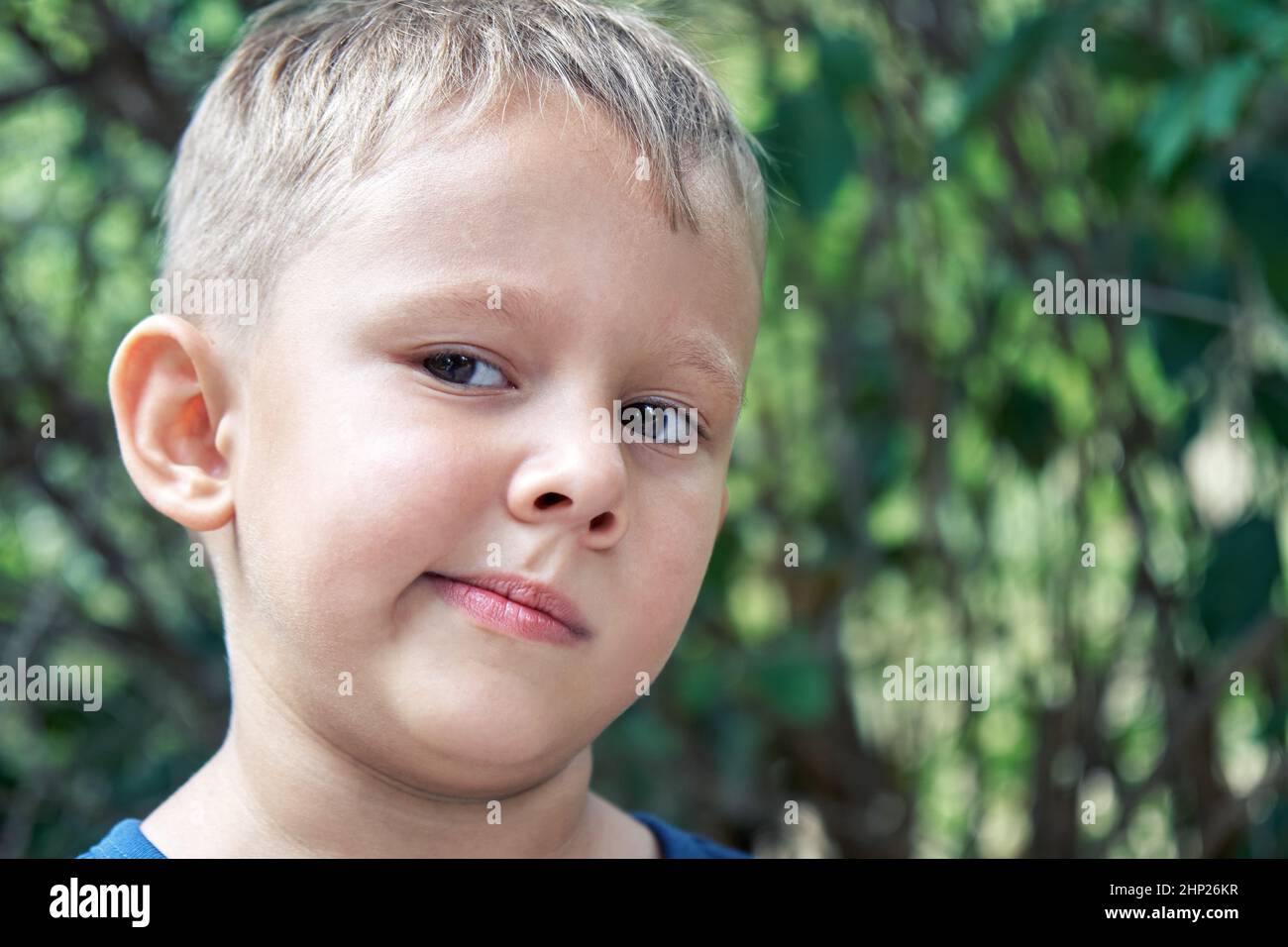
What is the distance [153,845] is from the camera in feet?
2.79

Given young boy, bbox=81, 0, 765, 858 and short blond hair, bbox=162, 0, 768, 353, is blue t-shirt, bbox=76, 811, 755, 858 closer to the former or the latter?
young boy, bbox=81, 0, 765, 858

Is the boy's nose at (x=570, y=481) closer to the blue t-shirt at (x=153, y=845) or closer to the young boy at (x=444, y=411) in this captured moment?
the young boy at (x=444, y=411)

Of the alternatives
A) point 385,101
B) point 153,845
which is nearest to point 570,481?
point 385,101

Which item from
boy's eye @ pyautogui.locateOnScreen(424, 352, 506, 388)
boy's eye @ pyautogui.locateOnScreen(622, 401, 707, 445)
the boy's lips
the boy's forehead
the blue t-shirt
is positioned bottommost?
the blue t-shirt

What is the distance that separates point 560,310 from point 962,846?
1685mm

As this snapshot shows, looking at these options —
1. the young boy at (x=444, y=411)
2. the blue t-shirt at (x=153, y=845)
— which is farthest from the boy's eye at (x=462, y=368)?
the blue t-shirt at (x=153, y=845)

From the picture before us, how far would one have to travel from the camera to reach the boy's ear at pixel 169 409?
835 mm

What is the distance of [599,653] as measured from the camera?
77cm

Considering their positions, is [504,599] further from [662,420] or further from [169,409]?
[169,409]

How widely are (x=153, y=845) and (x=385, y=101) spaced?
0.47 m

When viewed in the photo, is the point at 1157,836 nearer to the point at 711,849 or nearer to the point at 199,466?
the point at 711,849

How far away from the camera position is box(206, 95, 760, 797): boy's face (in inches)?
29.0

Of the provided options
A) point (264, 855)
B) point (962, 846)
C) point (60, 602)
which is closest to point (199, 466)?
point (264, 855)

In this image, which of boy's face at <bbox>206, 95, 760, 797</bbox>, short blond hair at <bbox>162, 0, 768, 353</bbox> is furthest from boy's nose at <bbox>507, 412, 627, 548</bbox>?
short blond hair at <bbox>162, 0, 768, 353</bbox>
